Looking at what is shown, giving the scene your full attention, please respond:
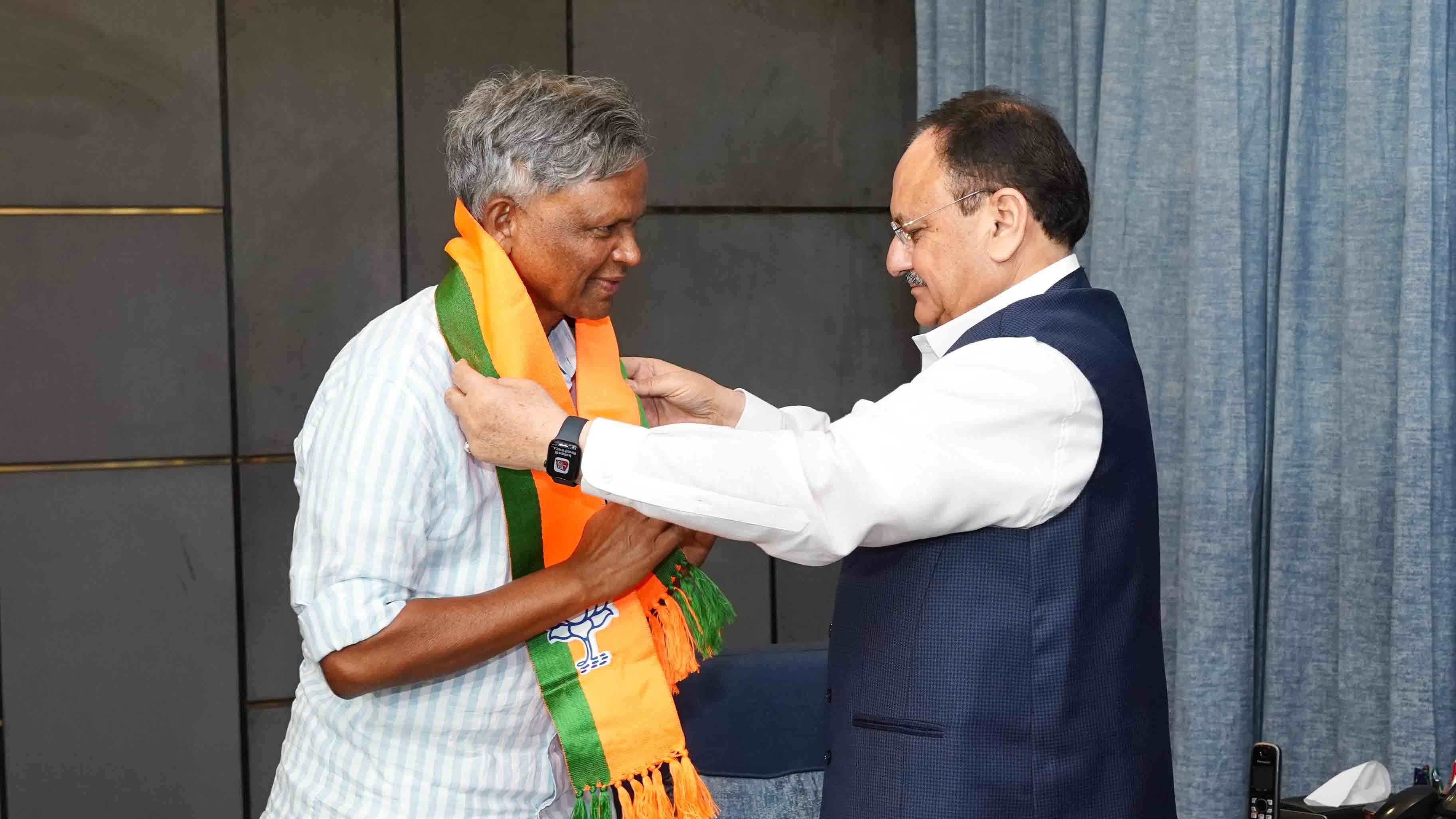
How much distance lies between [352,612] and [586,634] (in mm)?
301

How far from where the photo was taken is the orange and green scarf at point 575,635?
1.54 m

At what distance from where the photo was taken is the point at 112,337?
10.3 feet

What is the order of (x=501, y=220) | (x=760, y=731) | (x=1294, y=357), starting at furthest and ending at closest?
1. (x=760, y=731)
2. (x=1294, y=357)
3. (x=501, y=220)

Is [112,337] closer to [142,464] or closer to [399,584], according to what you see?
[142,464]

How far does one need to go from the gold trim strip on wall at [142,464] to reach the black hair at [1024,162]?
2214mm

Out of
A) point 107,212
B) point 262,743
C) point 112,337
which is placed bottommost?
point 262,743

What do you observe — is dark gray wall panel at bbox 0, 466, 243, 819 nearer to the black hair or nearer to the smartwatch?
the smartwatch

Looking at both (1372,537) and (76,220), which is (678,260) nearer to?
(76,220)

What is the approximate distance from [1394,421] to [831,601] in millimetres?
1783

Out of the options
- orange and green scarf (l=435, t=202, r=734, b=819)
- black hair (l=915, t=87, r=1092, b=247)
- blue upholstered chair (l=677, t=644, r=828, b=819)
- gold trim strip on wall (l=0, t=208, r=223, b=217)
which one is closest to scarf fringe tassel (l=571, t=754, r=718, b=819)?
orange and green scarf (l=435, t=202, r=734, b=819)

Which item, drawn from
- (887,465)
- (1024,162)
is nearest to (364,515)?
(887,465)

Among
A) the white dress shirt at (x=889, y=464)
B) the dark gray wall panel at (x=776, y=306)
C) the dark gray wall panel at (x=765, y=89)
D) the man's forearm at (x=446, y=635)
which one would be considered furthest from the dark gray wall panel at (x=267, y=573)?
the white dress shirt at (x=889, y=464)

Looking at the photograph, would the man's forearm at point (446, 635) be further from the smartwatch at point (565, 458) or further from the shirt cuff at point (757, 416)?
the shirt cuff at point (757, 416)

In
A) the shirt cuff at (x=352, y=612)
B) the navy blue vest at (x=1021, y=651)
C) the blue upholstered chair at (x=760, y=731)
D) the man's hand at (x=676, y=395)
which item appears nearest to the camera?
the shirt cuff at (x=352, y=612)
